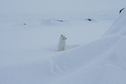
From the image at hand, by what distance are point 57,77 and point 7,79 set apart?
69 centimetres

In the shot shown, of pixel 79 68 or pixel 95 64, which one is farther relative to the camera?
pixel 79 68

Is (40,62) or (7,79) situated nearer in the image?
(7,79)

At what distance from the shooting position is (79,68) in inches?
93.9

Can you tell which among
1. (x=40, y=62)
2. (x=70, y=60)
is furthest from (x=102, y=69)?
(x=40, y=62)

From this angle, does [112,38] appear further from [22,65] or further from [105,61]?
[22,65]

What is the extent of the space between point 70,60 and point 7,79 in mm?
1012

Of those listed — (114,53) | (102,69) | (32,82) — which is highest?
(114,53)

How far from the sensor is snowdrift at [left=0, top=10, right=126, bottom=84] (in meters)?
1.81

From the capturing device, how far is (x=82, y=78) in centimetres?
187

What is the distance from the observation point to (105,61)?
2.08 m

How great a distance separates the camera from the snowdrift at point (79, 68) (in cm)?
181

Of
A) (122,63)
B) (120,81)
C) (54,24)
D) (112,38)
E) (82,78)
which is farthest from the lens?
(54,24)

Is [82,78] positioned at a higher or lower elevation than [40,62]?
lower

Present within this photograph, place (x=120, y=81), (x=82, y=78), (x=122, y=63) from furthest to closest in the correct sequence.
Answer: (x=122, y=63)
(x=82, y=78)
(x=120, y=81)
